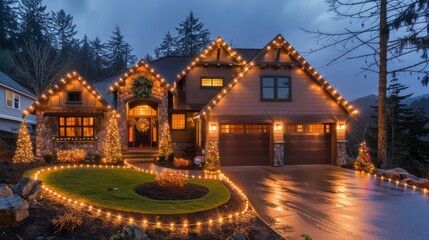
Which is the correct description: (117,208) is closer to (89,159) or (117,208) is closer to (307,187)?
(307,187)

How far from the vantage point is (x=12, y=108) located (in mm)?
25156

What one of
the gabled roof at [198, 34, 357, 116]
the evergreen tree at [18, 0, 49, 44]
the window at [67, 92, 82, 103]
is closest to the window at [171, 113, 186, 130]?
the gabled roof at [198, 34, 357, 116]

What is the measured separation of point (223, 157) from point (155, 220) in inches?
372

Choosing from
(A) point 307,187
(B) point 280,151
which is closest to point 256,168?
(B) point 280,151

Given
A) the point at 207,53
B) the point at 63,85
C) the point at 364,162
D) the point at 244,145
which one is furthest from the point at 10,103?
the point at 364,162

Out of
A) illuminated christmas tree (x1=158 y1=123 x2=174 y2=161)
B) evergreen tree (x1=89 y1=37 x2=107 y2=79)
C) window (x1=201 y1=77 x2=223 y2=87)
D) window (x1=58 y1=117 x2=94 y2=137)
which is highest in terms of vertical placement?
evergreen tree (x1=89 y1=37 x2=107 y2=79)

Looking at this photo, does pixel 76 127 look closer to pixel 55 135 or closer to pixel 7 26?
pixel 55 135

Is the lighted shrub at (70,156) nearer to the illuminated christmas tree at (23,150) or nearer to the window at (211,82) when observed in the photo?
the illuminated christmas tree at (23,150)

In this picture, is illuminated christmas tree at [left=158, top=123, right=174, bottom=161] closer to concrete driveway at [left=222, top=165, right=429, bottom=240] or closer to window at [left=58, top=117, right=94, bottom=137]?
window at [left=58, top=117, right=94, bottom=137]

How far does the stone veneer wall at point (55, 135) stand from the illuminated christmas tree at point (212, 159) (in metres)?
7.26

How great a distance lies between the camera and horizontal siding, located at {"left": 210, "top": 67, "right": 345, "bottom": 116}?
1545 cm

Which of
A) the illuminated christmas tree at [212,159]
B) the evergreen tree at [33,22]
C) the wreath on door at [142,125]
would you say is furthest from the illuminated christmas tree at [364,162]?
the evergreen tree at [33,22]

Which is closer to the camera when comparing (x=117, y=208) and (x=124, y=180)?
(x=117, y=208)

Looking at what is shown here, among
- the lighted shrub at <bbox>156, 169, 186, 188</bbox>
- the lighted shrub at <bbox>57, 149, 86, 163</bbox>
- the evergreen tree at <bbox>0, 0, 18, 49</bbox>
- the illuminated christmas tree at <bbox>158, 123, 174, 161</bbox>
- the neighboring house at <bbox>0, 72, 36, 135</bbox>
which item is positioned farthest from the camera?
the evergreen tree at <bbox>0, 0, 18, 49</bbox>
